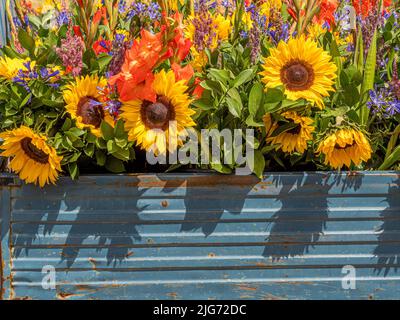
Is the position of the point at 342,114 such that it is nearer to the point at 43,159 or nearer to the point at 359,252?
the point at 359,252

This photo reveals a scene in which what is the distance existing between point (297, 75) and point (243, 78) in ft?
0.38

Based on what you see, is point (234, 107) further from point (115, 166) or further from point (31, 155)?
point (31, 155)

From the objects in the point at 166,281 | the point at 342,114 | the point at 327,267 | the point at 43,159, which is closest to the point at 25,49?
the point at 43,159

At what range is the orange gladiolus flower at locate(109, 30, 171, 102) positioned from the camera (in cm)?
122

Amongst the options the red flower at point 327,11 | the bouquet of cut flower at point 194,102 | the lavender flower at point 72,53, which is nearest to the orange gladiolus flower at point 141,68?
the bouquet of cut flower at point 194,102

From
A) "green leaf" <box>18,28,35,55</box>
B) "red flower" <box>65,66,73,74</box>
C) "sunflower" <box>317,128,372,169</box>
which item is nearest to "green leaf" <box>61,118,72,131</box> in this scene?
"red flower" <box>65,66,73,74</box>

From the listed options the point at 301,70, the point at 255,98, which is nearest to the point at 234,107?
the point at 255,98

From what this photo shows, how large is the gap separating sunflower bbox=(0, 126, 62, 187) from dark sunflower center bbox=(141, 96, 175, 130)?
21 centimetres

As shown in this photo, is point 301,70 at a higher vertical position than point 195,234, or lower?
higher

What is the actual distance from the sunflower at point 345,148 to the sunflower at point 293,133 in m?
0.04

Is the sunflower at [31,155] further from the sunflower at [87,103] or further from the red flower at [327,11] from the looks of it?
the red flower at [327,11]

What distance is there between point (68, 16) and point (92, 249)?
68cm

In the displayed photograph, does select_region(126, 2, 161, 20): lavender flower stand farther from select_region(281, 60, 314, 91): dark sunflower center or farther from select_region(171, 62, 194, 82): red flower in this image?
select_region(281, 60, 314, 91): dark sunflower center

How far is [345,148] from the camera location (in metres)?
1.29
